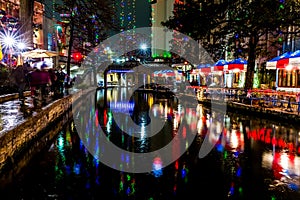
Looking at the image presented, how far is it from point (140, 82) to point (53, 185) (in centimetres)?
6749

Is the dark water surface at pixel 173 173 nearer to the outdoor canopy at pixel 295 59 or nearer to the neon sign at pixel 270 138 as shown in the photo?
the neon sign at pixel 270 138

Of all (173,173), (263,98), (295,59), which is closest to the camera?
(173,173)

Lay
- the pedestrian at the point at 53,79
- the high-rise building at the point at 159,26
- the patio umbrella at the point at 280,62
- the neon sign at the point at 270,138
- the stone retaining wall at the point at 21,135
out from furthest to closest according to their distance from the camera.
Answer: the high-rise building at the point at 159,26, the pedestrian at the point at 53,79, the patio umbrella at the point at 280,62, the neon sign at the point at 270,138, the stone retaining wall at the point at 21,135

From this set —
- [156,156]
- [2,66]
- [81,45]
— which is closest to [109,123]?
[156,156]

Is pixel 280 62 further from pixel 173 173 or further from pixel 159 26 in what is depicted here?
pixel 159 26

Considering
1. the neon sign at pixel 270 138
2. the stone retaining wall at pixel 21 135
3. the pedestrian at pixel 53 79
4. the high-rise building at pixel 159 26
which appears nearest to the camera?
the stone retaining wall at pixel 21 135

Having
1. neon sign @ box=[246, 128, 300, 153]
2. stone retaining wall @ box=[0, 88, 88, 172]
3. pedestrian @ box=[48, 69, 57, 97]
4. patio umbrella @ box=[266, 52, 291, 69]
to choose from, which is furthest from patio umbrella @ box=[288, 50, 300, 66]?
pedestrian @ box=[48, 69, 57, 97]

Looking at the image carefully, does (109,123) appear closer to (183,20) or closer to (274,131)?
(274,131)

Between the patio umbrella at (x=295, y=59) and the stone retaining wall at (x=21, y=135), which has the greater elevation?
the patio umbrella at (x=295, y=59)

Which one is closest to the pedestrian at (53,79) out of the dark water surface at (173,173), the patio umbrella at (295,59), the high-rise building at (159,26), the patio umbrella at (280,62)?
the dark water surface at (173,173)

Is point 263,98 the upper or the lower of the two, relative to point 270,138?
upper

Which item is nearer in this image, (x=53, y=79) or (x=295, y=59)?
(x=295, y=59)

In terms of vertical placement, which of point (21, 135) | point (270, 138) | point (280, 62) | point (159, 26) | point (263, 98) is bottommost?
point (270, 138)

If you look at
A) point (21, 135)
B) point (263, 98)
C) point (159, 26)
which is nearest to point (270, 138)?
point (21, 135)
